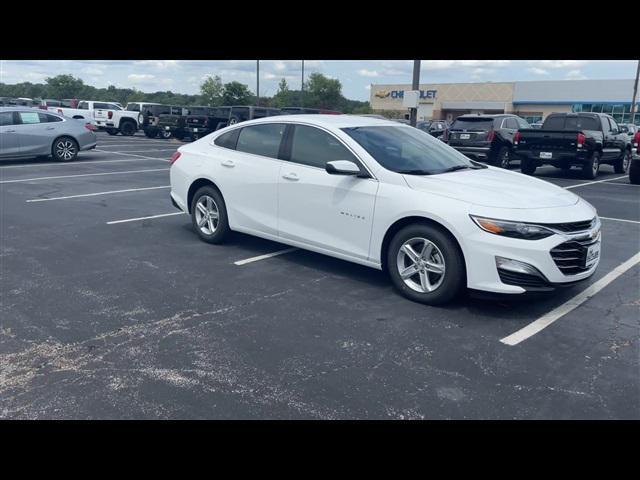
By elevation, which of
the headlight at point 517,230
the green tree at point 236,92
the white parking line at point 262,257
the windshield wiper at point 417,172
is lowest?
the white parking line at point 262,257

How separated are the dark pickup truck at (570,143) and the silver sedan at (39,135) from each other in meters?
12.6

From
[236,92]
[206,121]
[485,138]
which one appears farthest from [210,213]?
[236,92]

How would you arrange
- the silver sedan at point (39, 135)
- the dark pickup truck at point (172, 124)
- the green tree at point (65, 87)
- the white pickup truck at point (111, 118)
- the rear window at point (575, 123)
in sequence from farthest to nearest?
the green tree at point (65, 87) → the white pickup truck at point (111, 118) → the dark pickup truck at point (172, 124) → the rear window at point (575, 123) → the silver sedan at point (39, 135)

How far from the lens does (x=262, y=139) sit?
6578 millimetres

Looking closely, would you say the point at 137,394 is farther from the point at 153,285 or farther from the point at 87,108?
the point at 87,108

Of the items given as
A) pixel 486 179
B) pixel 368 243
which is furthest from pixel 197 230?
pixel 486 179

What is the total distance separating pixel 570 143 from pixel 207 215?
11.6 meters

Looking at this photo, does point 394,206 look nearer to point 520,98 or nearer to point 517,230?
point 517,230

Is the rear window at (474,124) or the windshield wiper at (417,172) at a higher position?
the rear window at (474,124)

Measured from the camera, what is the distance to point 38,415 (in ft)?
10.6

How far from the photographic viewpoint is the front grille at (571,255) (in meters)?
4.77

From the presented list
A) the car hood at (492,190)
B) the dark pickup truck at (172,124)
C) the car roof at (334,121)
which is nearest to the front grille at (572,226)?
the car hood at (492,190)

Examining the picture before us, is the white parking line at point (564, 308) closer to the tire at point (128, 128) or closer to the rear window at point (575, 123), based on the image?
the rear window at point (575, 123)
